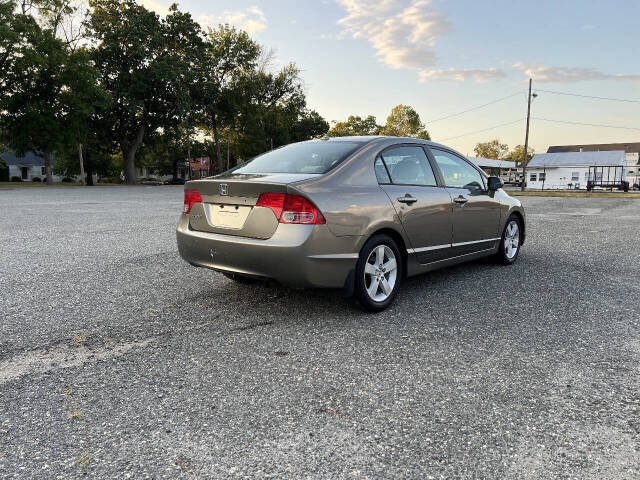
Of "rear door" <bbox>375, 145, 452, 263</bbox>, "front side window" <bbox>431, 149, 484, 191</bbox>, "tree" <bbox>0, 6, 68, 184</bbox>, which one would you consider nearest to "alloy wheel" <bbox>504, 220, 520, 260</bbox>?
"front side window" <bbox>431, 149, 484, 191</bbox>

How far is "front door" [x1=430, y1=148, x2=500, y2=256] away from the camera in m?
5.28

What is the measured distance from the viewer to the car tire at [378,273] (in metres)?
4.04

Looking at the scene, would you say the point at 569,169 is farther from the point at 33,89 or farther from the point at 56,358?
the point at 56,358

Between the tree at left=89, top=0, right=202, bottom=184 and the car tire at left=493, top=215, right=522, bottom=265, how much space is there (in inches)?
1550

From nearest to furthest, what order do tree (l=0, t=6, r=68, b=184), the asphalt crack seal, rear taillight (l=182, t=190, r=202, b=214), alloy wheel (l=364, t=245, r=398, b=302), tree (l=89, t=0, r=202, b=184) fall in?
1. the asphalt crack seal
2. alloy wheel (l=364, t=245, r=398, b=302)
3. rear taillight (l=182, t=190, r=202, b=214)
4. tree (l=0, t=6, r=68, b=184)
5. tree (l=89, t=0, r=202, b=184)

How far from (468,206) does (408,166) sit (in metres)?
1.07

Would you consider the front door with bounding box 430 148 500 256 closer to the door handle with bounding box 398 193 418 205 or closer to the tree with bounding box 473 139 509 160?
the door handle with bounding box 398 193 418 205

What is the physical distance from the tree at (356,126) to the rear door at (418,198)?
7424cm

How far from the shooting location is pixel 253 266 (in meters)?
3.84

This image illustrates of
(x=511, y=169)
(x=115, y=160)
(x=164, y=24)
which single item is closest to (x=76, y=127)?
(x=164, y=24)

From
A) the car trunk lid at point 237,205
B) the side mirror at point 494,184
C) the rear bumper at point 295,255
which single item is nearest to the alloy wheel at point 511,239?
the side mirror at point 494,184

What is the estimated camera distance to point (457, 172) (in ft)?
18.2

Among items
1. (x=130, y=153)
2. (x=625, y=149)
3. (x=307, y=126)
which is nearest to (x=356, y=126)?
(x=307, y=126)

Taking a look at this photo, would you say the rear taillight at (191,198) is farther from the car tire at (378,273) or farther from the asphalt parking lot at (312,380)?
the car tire at (378,273)
